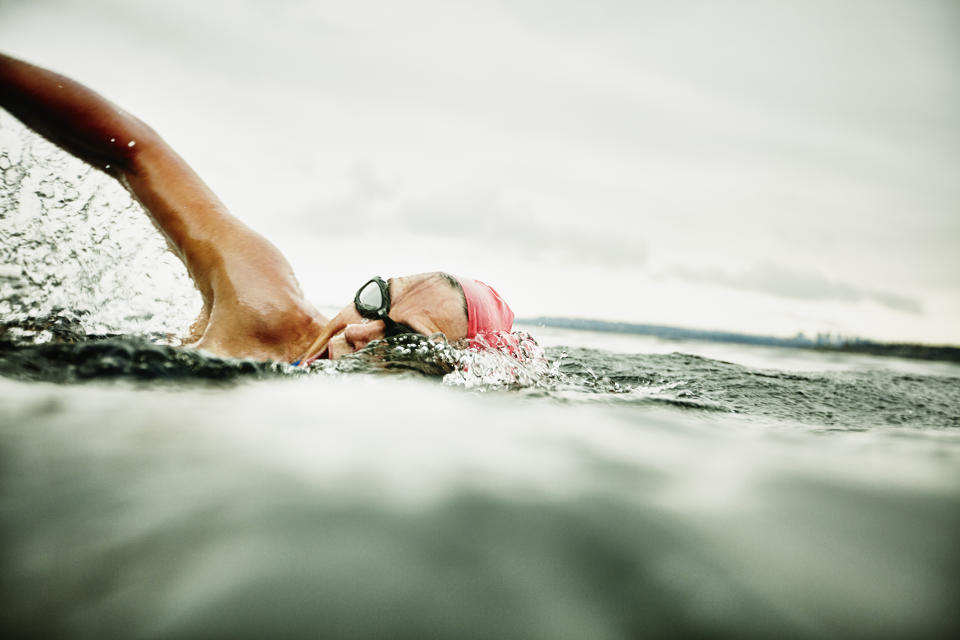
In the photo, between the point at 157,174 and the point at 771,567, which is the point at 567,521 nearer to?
the point at 771,567

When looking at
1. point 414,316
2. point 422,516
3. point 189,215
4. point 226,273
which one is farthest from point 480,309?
point 422,516

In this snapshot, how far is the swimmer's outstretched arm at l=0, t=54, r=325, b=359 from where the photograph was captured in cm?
264

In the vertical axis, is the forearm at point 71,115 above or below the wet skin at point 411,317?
above

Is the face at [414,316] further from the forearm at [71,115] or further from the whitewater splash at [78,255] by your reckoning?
the forearm at [71,115]

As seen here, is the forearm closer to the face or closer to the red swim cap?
the face

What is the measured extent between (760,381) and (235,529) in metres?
4.19

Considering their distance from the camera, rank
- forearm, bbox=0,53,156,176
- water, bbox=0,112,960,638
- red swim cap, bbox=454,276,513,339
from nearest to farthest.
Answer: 1. water, bbox=0,112,960,638
2. forearm, bbox=0,53,156,176
3. red swim cap, bbox=454,276,513,339

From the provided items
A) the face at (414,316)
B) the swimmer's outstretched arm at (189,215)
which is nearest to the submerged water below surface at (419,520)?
the face at (414,316)

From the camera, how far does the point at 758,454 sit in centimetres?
138

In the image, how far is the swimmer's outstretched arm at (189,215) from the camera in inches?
104

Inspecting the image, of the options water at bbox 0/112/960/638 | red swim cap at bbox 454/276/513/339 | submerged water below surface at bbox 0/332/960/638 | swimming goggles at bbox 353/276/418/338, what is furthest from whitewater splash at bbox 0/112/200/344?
red swim cap at bbox 454/276/513/339

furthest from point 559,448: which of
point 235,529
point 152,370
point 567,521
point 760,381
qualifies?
point 760,381

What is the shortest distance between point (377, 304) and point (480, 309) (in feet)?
1.90

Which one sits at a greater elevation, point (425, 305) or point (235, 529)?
point (425, 305)
